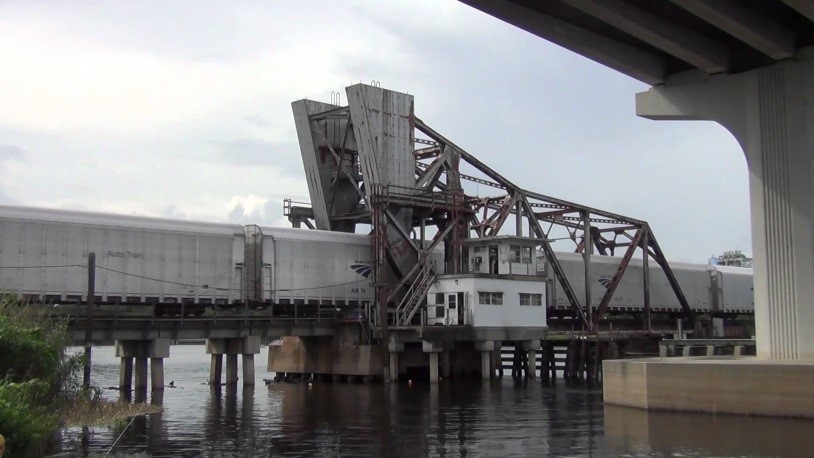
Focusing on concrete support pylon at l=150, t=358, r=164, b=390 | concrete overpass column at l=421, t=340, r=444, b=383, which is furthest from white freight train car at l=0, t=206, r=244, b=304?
concrete overpass column at l=421, t=340, r=444, b=383

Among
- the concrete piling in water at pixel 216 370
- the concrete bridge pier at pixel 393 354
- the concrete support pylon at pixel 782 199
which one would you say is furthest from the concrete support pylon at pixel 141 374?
the concrete support pylon at pixel 782 199

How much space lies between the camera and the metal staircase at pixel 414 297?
5216 cm

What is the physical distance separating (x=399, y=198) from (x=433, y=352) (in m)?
10.1

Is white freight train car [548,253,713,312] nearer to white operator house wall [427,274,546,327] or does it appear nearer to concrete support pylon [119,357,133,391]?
white operator house wall [427,274,546,327]

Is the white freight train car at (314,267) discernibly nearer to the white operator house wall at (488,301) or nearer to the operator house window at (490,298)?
the white operator house wall at (488,301)

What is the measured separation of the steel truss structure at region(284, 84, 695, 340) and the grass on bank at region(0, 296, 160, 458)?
906 inches

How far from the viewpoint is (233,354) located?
4962 centimetres

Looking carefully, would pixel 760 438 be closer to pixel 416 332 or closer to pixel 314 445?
pixel 314 445

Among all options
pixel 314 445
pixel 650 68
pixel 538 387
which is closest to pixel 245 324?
pixel 538 387

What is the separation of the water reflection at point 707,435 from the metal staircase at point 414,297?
71.6ft

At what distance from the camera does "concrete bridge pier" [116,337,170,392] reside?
→ 145 feet

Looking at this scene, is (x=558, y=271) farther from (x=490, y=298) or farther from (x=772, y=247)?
(x=772, y=247)

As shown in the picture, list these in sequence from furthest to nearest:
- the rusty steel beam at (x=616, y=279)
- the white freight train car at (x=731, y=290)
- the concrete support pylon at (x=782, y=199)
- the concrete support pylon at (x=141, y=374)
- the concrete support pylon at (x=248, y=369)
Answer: the white freight train car at (x=731, y=290), the rusty steel beam at (x=616, y=279), the concrete support pylon at (x=248, y=369), the concrete support pylon at (x=141, y=374), the concrete support pylon at (x=782, y=199)

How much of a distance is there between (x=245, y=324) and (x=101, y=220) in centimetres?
923
